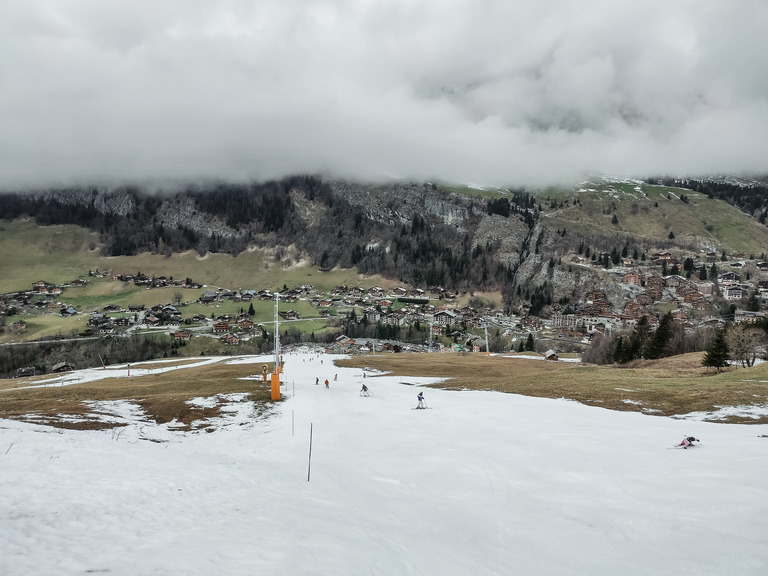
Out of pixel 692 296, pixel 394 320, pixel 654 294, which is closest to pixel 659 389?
pixel 394 320

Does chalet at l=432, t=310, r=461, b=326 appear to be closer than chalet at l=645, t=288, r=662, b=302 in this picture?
No

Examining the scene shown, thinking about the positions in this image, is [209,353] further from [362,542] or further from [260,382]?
A: [362,542]

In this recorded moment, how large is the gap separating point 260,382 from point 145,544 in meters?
41.3

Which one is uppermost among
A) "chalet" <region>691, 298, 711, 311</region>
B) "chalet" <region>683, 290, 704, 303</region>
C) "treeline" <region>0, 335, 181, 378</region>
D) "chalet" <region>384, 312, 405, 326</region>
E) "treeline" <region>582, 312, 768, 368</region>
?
"chalet" <region>683, 290, 704, 303</region>

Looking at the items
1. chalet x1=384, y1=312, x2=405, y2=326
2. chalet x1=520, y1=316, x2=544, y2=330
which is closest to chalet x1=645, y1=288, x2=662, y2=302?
chalet x1=520, y1=316, x2=544, y2=330

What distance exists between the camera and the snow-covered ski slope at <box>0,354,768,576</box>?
27.9 feet

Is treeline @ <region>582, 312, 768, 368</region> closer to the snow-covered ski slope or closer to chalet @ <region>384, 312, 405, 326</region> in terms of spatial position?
the snow-covered ski slope

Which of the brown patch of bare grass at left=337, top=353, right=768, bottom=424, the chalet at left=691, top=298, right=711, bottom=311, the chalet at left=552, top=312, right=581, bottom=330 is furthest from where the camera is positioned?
the chalet at left=552, top=312, right=581, bottom=330

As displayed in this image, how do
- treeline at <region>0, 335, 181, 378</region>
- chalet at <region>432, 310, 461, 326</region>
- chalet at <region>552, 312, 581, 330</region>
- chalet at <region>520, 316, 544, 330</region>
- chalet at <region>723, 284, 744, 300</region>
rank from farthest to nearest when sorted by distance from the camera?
chalet at <region>432, 310, 461, 326</region>, chalet at <region>520, 316, 544, 330</region>, chalet at <region>552, 312, 581, 330</region>, chalet at <region>723, 284, 744, 300</region>, treeline at <region>0, 335, 181, 378</region>

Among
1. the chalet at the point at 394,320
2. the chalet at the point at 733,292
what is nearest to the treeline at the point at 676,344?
the chalet at the point at 394,320

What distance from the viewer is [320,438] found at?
24.5 m

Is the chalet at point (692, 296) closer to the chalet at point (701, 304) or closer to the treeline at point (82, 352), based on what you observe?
the chalet at point (701, 304)

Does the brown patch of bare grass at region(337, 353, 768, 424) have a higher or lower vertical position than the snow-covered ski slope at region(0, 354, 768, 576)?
lower

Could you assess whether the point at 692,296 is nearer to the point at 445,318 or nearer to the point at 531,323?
the point at 531,323
